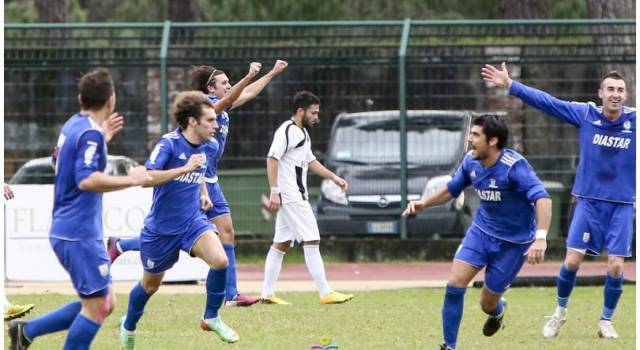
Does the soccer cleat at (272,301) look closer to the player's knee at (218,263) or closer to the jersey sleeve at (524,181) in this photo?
the player's knee at (218,263)


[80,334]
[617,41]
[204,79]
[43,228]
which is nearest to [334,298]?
[204,79]

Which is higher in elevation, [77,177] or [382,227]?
[77,177]

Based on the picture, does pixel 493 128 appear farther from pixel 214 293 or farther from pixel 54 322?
pixel 54 322

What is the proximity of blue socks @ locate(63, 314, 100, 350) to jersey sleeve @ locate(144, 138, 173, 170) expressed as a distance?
5.28 ft

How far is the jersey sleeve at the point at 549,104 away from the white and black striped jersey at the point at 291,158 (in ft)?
10.4

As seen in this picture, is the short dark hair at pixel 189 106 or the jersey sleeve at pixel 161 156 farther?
the short dark hair at pixel 189 106

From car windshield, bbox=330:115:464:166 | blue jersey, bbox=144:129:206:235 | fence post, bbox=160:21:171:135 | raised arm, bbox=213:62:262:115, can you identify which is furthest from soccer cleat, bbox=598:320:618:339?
fence post, bbox=160:21:171:135

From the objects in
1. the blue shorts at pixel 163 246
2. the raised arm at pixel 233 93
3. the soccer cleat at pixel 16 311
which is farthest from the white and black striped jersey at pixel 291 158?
the blue shorts at pixel 163 246

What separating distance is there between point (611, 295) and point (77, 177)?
4.88 metres

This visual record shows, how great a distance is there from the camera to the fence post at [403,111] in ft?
Answer: 63.6

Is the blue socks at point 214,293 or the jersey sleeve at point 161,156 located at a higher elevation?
the jersey sleeve at point 161,156

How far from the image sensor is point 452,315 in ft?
32.1

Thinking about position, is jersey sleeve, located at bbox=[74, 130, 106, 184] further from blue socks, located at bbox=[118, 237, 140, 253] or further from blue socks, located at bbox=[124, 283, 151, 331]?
blue socks, located at bbox=[118, 237, 140, 253]

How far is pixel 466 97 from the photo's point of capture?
63.9 feet
